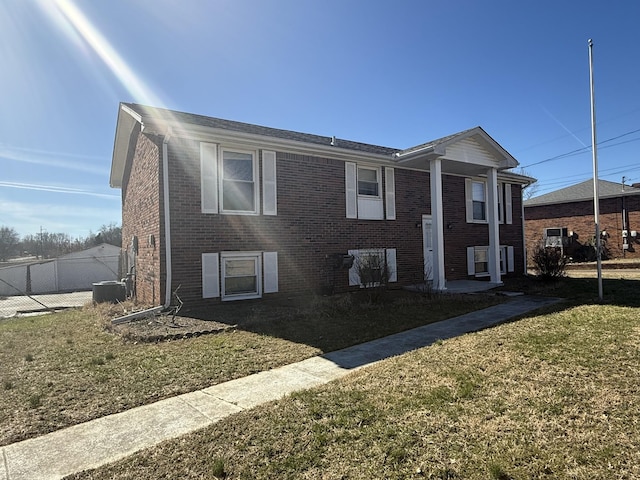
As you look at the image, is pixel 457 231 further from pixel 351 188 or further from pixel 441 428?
pixel 441 428

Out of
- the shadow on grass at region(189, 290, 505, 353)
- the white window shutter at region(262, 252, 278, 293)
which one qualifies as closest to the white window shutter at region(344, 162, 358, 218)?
the shadow on grass at region(189, 290, 505, 353)

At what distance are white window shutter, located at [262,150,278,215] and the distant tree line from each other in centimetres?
3400

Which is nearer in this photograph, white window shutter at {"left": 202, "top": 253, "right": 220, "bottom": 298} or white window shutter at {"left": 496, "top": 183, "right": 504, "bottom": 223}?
white window shutter at {"left": 202, "top": 253, "right": 220, "bottom": 298}

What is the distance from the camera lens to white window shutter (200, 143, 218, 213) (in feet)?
29.6

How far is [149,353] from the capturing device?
5.73 metres

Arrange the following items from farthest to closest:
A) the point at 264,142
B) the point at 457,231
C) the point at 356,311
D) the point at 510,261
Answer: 1. the point at 510,261
2. the point at 457,231
3. the point at 264,142
4. the point at 356,311

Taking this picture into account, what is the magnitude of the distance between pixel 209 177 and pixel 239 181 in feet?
2.66

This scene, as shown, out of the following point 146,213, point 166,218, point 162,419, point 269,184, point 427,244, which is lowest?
point 162,419

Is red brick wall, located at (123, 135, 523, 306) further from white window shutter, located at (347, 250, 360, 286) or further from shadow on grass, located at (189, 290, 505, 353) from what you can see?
shadow on grass, located at (189, 290, 505, 353)

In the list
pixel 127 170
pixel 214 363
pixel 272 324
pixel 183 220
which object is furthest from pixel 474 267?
pixel 127 170

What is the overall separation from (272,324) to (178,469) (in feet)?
15.4

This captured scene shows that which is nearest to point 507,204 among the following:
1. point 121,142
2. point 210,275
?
point 210,275

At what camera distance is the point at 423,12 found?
952 cm

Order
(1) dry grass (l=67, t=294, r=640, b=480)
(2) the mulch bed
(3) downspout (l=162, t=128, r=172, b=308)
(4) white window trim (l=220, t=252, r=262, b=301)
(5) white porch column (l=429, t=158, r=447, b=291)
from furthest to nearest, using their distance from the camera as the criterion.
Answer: (5) white porch column (l=429, t=158, r=447, b=291) < (4) white window trim (l=220, t=252, r=262, b=301) < (3) downspout (l=162, t=128, r=172, b=308) < (2) the mulch bed < (1) dry grass (l=67, t=294, r=640, b=480)
